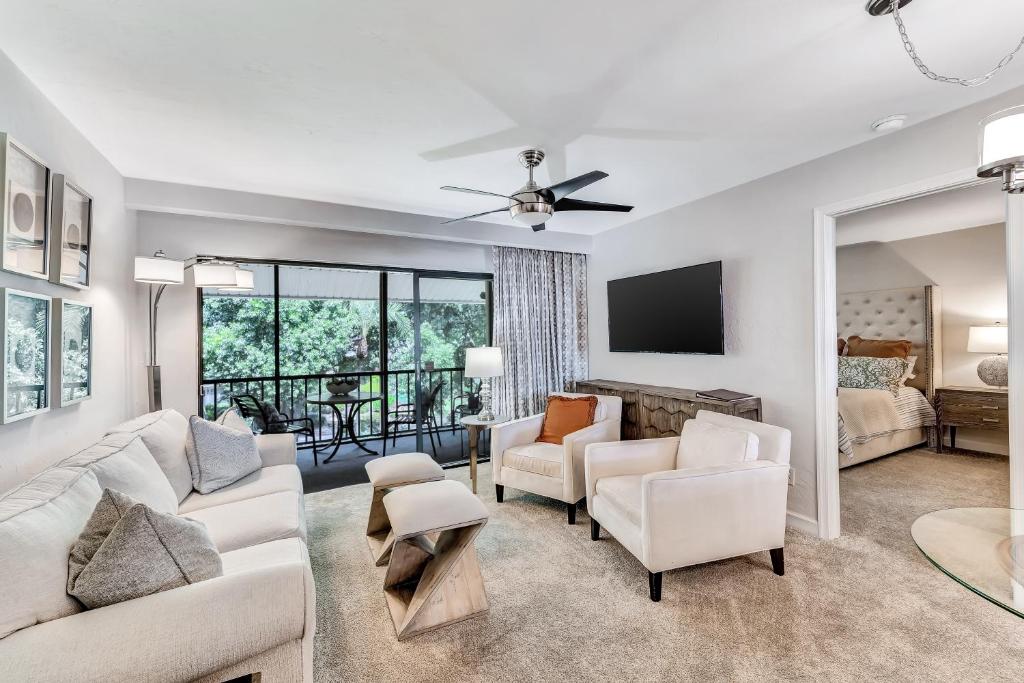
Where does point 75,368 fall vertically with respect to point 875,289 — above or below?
below

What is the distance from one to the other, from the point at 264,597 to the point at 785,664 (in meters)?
1.90

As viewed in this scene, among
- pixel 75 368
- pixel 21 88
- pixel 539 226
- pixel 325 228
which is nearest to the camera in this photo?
pixel 21 88

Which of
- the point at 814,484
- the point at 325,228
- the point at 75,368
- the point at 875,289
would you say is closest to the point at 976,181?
the point at 814,484

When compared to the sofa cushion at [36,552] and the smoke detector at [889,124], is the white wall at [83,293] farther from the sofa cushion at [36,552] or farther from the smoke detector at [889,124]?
the smoke detector at [889,124]

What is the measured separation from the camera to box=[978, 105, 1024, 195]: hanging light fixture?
115cm

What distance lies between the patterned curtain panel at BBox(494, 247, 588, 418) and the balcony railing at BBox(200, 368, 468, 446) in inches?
36.1

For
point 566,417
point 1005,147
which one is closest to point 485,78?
point 1005,147

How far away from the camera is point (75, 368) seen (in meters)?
2.31

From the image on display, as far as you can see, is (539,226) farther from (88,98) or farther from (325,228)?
(88,98)

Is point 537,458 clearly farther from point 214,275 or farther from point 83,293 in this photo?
point 83,293

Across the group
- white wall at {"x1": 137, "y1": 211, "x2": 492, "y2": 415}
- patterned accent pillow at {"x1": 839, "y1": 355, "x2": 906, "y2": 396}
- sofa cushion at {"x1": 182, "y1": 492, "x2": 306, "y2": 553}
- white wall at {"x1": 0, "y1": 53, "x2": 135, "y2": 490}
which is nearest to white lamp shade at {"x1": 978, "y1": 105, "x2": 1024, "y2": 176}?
sofa cushion at {"x1": 182, "y1": 492, "x2": 306, "y2": 553}

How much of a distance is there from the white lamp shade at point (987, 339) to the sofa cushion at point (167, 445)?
671 centimetres

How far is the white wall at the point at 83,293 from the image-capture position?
6.05 ft

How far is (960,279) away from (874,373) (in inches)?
49.4
